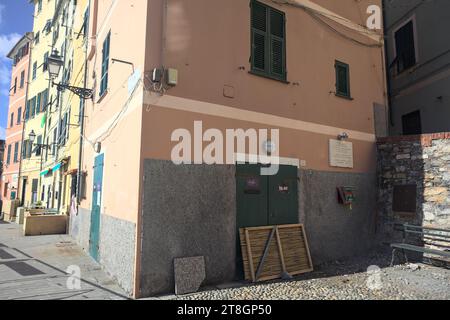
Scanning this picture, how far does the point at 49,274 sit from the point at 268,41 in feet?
23.1

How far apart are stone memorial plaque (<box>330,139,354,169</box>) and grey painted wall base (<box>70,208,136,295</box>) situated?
5.34 metres

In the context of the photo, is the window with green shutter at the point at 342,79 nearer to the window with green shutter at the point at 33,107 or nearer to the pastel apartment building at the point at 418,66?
the pastel apartment building at the point at 418,66

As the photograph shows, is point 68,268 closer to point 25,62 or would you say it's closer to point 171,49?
point 171,49

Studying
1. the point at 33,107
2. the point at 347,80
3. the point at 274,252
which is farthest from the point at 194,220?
the point at 33,107

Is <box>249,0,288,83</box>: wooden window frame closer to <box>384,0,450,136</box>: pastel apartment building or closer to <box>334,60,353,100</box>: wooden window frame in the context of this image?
<box>334,60,353,100</box>: wooden window frame

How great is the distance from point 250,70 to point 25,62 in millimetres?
24288

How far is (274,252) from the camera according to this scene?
7008 mm

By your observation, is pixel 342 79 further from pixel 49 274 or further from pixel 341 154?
pixel 49 274

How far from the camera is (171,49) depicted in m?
6.24

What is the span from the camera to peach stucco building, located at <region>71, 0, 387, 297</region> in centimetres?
596

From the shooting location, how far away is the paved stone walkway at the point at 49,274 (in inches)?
226

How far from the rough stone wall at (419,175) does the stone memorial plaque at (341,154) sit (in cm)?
118

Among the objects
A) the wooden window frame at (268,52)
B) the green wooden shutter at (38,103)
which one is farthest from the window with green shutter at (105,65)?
the green wooden shutter at (38,103)

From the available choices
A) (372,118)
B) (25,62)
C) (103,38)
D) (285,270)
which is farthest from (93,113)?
(25,62)
